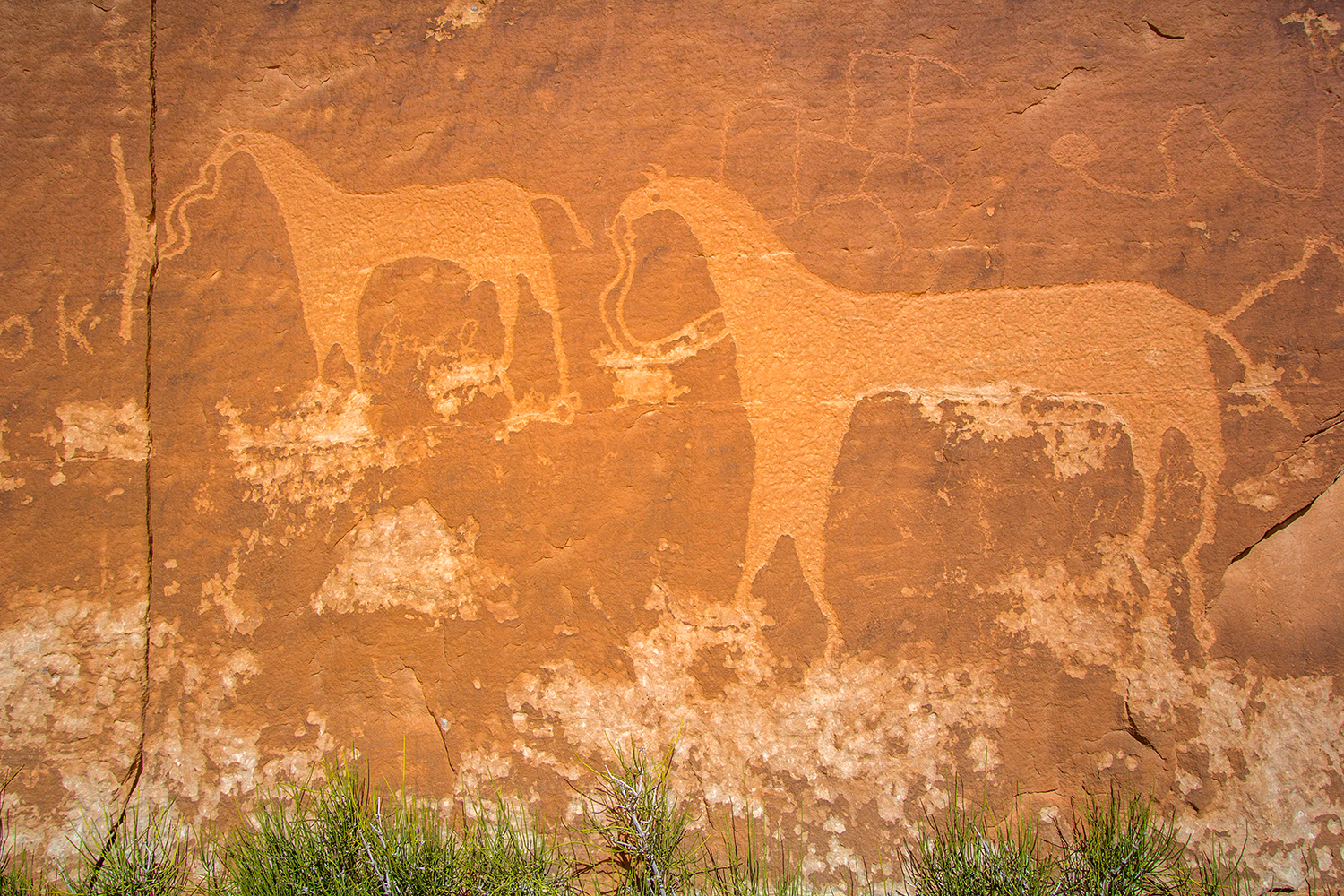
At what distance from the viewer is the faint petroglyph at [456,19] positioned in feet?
6.99

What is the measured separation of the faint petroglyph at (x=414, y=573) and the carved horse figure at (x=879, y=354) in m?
0.70

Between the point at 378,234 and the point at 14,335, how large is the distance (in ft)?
3.66

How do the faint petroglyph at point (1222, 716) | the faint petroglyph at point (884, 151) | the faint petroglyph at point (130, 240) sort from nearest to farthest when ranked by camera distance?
the faint petroglyph at point (1222, 716) < the faint petroglyph at point (884, 151) < the faint petroglyph at point (130, 240)

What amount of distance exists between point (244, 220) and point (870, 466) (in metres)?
1.95

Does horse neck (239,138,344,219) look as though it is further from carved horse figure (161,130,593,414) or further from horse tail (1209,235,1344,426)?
horse tail (1209,235,1344,426)

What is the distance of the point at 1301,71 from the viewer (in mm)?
1954

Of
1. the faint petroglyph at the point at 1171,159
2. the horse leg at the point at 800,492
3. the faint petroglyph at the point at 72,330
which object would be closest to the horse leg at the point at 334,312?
the faint petroglyph at the point at 72,330

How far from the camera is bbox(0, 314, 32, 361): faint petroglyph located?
6.88ft

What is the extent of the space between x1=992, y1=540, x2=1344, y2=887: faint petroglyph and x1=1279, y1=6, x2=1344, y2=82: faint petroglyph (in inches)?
55.8

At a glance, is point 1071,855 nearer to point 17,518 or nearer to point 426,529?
point 426,529

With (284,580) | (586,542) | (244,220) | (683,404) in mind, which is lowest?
(284,580)

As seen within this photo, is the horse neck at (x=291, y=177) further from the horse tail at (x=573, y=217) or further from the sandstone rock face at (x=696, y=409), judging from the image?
the horse tail at (x=573, y=217)

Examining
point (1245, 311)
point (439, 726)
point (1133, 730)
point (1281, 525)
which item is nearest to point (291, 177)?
point (439, 726)

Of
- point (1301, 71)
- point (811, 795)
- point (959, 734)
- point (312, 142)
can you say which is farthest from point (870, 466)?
point (312, 142)
